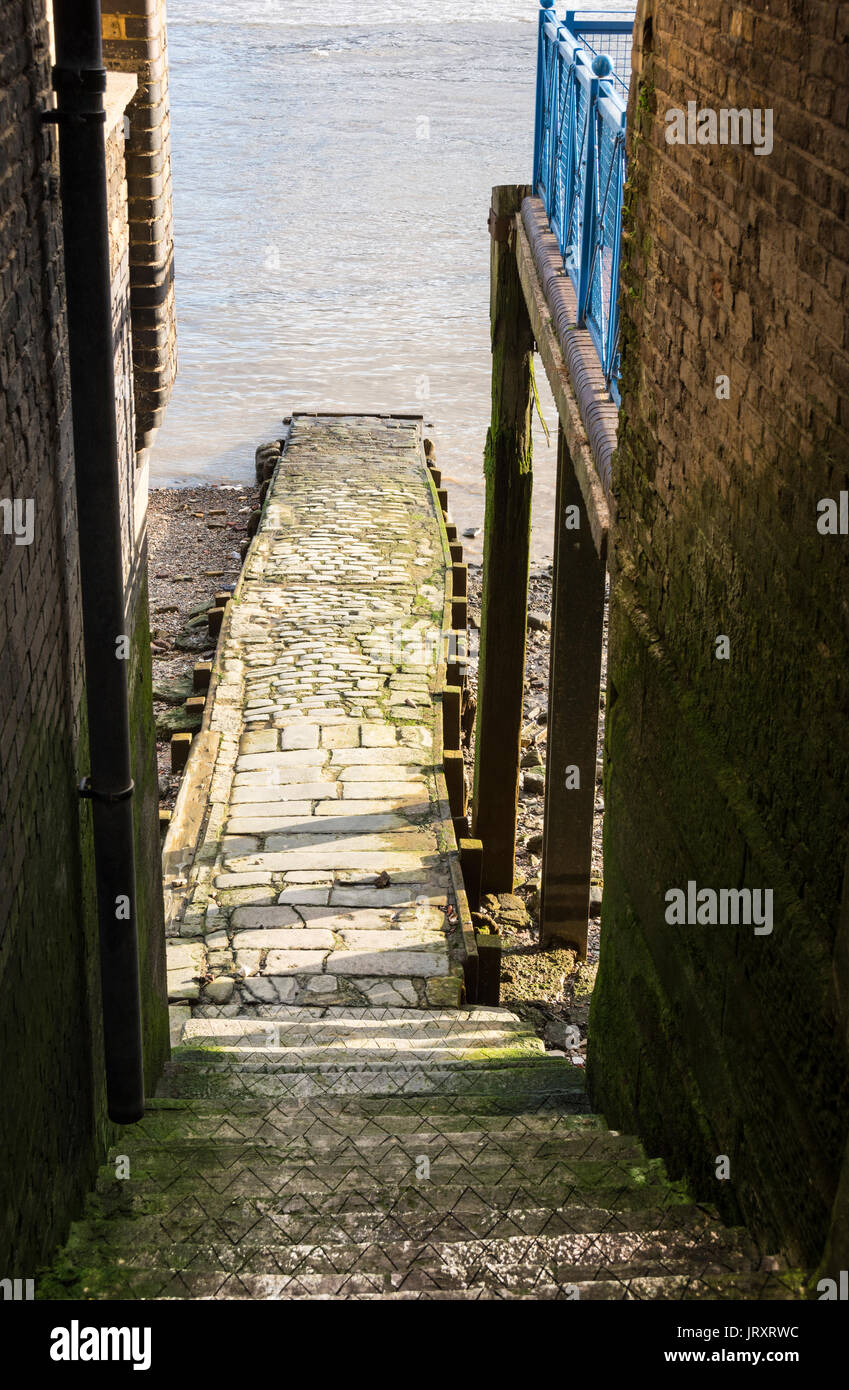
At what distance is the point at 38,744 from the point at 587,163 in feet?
13.1

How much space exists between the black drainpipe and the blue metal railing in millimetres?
2370

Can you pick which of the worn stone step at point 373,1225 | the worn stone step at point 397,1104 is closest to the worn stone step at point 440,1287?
the worn stone step at point 373,1225

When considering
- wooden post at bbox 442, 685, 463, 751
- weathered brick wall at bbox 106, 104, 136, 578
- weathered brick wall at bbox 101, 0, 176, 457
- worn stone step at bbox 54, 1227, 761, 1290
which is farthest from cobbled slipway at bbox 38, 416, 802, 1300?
weathered brick wall at bbox 101, 0, 176, 457

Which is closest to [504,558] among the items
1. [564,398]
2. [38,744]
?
[564,398]

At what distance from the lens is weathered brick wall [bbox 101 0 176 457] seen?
5.81 meters

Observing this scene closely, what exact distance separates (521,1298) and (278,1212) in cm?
96

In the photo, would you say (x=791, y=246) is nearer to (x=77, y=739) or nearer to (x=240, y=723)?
(x=77, y=739)

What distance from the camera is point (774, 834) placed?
11.2 ft

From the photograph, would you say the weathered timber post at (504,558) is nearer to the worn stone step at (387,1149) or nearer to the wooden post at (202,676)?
the wooden post at (202,676)

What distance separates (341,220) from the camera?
32.4m

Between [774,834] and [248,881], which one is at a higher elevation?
[774,834]

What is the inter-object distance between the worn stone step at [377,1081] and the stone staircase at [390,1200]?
0.01 metres

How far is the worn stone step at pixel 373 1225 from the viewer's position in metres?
3.69

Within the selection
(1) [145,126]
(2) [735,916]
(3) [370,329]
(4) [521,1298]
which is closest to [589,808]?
(1) [145,126]
